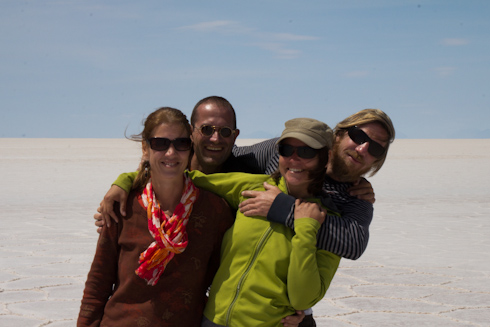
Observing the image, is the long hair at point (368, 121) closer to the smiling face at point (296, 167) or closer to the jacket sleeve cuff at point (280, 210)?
the smiling face at point (296, 167)

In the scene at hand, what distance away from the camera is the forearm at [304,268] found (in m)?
2.68

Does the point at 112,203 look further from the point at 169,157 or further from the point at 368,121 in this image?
the point at 368,121

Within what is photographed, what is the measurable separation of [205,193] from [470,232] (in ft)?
26.3

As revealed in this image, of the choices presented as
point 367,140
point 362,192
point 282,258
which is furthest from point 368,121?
point 282,258

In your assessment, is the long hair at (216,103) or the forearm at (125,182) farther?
the long hair at (216,103)

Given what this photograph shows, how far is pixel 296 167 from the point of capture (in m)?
2.89

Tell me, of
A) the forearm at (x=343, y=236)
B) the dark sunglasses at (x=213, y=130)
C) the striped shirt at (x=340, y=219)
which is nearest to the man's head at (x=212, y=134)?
the dark sunglasses at (x=213, y=130)

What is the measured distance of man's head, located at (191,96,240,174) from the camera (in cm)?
375

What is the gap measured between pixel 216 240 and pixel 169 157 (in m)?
0.44

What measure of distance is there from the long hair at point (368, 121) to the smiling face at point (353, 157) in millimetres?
21

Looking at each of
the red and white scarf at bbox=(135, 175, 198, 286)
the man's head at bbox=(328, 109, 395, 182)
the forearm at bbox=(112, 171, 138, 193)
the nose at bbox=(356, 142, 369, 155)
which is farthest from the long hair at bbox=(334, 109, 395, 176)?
the forearm at bbox=(112, 171, 138, 193)

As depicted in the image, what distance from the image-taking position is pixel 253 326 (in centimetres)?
279

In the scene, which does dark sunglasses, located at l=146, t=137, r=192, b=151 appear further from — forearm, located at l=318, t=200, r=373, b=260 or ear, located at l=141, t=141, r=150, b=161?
forearm, located at l=318, t=200, r=373, b=260

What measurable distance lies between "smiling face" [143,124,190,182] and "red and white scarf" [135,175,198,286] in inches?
4.5
